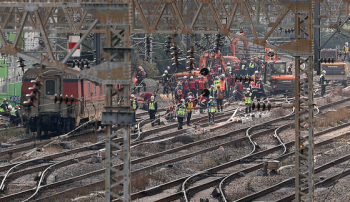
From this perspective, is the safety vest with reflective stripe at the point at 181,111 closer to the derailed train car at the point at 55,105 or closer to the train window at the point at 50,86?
the derailed train car at the point at 55,105

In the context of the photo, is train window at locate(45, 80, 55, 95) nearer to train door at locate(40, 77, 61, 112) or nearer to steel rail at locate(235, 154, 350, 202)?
train door at locate(40, 77, 61, 112)

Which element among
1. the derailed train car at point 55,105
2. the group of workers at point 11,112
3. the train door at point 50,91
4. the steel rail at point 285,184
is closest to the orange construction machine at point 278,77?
the derailed train car at point 55,105

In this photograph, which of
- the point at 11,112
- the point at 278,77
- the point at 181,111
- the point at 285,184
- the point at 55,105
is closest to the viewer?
the point at 285,184

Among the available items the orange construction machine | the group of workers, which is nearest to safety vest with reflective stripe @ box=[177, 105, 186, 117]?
the group of workers

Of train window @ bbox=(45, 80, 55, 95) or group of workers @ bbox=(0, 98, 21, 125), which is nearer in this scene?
train window @ bbox=(45, 80, 55, 95)

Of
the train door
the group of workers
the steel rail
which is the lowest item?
the steel rail

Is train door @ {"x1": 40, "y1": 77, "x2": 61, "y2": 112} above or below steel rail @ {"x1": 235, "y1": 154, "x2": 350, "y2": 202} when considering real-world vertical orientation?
above

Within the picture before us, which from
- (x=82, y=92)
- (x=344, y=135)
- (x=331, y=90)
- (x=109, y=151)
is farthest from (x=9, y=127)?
(x=331, y=90)

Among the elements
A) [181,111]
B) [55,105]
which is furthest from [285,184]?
[55,105]

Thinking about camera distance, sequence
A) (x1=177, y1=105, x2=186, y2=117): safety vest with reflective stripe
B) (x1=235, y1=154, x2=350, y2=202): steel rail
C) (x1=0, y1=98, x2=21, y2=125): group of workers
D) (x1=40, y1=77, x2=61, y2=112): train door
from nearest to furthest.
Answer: (x1=235, y1=154, x2=350, y2=202): steel rail, (x1=40, y1=77, x2=61, y2=112): train door, (x1=177, y1=105, x2=186, y2=117): safety vest with reflective stripe, (x1=0, y1=98, x2=21, y2=125): group of workers

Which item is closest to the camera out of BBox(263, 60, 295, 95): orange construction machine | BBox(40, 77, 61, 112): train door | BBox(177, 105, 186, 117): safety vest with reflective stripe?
BBox(40, 77, 61, 112): train door

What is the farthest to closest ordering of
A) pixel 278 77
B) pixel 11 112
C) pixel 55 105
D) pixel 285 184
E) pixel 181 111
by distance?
pixel 278 77
pixel 11 112
pixel 181 111
pixel 55 105
pixel 285 184

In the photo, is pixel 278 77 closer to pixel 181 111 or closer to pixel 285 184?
pixel 181 111

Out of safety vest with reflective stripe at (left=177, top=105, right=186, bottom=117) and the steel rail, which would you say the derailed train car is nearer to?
safety vest with reflective stripe at (left=177, top=105, right=186, bottom=117)
